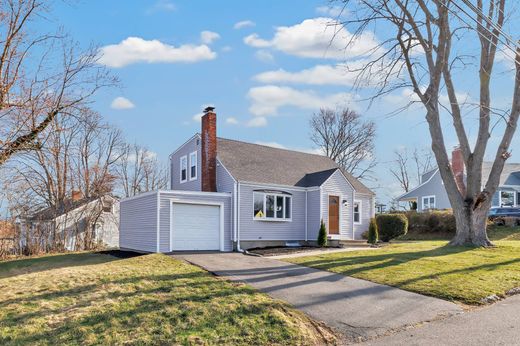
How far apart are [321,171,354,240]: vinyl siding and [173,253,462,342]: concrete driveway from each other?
9.49m

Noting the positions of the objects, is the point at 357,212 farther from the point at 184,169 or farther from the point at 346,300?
the point at 346,300

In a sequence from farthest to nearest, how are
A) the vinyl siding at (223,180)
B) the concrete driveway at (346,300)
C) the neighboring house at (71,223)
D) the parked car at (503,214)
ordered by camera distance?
the parked car at (503,214), the neighboring house at (71,223), the vinyl siding at (223,180), the concrete driveway at (346,300)

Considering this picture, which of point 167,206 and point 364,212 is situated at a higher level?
point 167,206

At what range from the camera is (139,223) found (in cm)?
1958

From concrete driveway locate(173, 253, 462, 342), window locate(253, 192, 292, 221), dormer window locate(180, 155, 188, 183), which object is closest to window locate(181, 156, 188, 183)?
dormer window locate(180, 155, 188, 183)

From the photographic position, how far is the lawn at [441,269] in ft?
34.3

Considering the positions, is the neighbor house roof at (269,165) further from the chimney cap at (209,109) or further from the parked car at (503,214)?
the parked car at (503,214)

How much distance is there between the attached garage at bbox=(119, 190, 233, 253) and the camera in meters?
17.6

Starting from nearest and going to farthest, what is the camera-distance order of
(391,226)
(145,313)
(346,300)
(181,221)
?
(145,313) → (346,300) → (181,221) → (391,226)

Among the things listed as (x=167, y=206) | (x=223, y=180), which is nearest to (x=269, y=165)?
(x=223, y=180)

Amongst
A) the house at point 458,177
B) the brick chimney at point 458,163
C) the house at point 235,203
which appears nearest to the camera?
the house at point 235,203

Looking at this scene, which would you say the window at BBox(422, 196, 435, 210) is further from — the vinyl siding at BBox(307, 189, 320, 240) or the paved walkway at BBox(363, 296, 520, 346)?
the paved walkway at BBox(363, 296, 520, 346)

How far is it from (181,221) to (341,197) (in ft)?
29.9

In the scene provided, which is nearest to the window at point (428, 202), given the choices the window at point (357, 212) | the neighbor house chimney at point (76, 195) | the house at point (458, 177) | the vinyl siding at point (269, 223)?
the house at point (458, 177)
